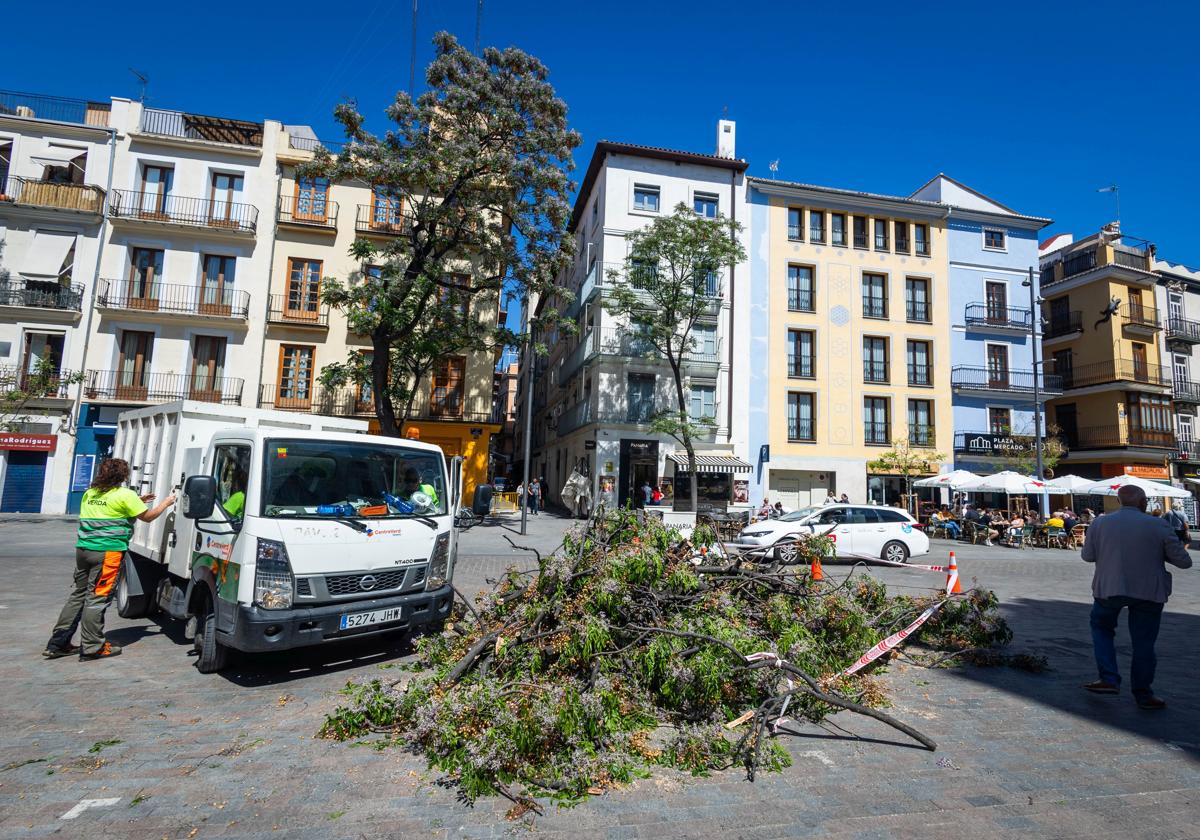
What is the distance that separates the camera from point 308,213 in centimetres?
2747

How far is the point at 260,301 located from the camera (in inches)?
1052

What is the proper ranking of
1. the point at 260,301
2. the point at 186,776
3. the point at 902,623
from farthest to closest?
the point at 260,301
the point at 902,623
the point at 186,776

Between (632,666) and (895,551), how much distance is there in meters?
12.5

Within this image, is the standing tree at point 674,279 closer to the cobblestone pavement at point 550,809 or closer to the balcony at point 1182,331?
the cobblestone pavement at point 550,809

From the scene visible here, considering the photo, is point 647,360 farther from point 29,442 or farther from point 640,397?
point 29,442

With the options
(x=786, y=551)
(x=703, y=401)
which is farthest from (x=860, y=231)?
(x=786, y=551)

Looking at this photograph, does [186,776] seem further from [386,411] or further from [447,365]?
[447,365]

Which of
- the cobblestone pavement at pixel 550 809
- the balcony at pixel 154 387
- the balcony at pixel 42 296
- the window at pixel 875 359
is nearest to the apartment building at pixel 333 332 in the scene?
the balcony at pixel 154 387

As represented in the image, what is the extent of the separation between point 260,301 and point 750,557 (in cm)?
2613

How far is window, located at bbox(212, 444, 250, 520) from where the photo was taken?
5.64 metres

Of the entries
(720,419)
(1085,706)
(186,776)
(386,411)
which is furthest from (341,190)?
(1085,706)

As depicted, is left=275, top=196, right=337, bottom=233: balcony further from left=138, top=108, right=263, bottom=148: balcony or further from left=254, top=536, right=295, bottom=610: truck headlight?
left=254, top=536, right=295, bottom=610: truck headlight

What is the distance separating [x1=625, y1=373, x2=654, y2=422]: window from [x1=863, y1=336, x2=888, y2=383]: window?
37.2 ft

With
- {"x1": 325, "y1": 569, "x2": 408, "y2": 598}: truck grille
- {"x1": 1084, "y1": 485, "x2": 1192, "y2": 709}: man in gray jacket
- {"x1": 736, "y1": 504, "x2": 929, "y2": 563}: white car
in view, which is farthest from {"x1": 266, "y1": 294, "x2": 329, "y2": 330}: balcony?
{"x1": 1084, "y1": 485, "x2": 1192, "y2": 709}: man in gray jacket
